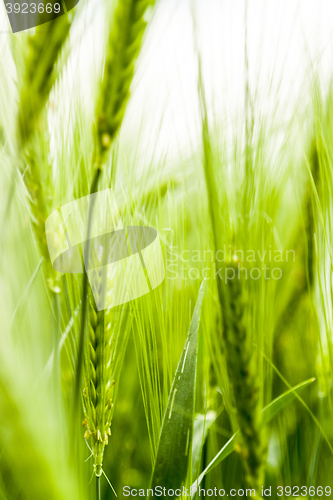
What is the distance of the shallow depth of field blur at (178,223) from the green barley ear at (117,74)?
3cm

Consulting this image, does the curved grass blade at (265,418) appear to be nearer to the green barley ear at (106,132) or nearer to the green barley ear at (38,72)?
the green barley ear at (106,132)

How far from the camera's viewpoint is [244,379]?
249 millimetres

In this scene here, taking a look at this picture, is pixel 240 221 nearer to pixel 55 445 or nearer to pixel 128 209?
pixel 128 209

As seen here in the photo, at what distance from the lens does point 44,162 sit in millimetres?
307

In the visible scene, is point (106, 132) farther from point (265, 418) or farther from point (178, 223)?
point (265, 418)

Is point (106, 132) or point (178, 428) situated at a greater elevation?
A: point (106, 132)

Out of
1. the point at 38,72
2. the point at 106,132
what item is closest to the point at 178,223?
the point at 106,132

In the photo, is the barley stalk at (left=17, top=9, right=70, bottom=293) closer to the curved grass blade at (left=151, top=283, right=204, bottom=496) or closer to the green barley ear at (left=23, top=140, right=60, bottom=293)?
the green barley ear at (left=23, top=140, right=60, bottom=293)

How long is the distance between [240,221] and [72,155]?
0.60ft

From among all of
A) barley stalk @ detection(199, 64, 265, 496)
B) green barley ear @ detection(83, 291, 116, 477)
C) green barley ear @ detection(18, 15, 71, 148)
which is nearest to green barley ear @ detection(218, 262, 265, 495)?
barley stalk @ detection(199, 64, 265, 496)

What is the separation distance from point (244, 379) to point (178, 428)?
0.07 meters

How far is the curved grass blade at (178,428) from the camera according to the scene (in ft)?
0.72

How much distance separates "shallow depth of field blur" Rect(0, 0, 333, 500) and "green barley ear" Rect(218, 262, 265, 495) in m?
0.02

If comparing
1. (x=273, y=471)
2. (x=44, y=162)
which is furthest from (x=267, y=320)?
(x=44, y=162)
